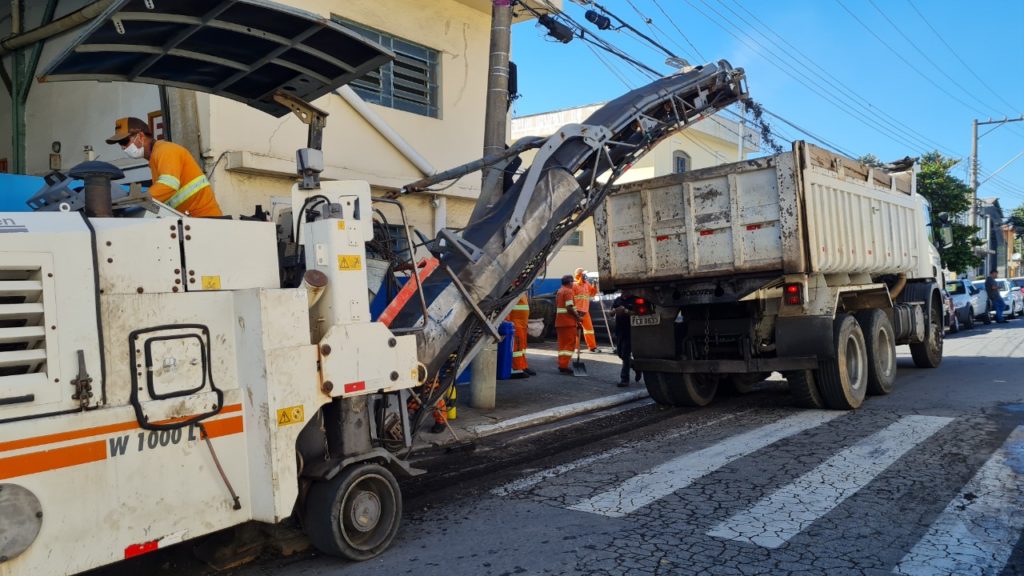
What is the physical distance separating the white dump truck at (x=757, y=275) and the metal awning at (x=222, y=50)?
4.41 metres

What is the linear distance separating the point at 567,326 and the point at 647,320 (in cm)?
312

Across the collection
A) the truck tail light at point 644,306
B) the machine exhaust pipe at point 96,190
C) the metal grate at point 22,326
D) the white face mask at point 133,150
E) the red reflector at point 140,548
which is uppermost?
the white face mask at point 133,150

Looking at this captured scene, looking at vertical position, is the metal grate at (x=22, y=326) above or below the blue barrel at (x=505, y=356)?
above

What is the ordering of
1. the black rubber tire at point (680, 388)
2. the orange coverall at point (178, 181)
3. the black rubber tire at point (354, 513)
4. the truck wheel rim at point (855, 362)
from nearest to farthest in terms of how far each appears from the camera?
the black rubber tire at point (354, 513) → the orange coverall at point (178, 181) → the truck wheel rim at point (855, 362) → the black rubber tire at point (680, 388)

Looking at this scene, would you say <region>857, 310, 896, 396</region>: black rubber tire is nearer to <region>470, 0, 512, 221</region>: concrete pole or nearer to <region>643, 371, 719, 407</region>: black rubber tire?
<region>643, 371, 719, 407</region>: black rubber tire

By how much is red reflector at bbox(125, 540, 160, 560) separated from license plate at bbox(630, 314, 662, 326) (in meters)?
6.31

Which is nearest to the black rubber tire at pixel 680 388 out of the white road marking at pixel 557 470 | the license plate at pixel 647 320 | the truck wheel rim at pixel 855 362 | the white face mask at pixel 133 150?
the license plate at pixel 647 320

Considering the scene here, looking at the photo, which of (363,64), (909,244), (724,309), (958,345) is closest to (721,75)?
(724,309)

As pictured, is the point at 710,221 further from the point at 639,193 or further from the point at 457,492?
the point at 457,492

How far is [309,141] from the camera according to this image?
5062 mm

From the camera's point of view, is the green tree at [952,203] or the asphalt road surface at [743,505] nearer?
Answer: the asphalt road surface at [743,505]

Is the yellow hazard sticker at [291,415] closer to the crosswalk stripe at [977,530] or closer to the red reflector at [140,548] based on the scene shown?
the red reflector at [140,548]

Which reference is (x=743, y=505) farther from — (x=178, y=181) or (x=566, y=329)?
(x=566, y=329)

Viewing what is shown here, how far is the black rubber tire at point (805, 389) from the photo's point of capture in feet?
27.4
